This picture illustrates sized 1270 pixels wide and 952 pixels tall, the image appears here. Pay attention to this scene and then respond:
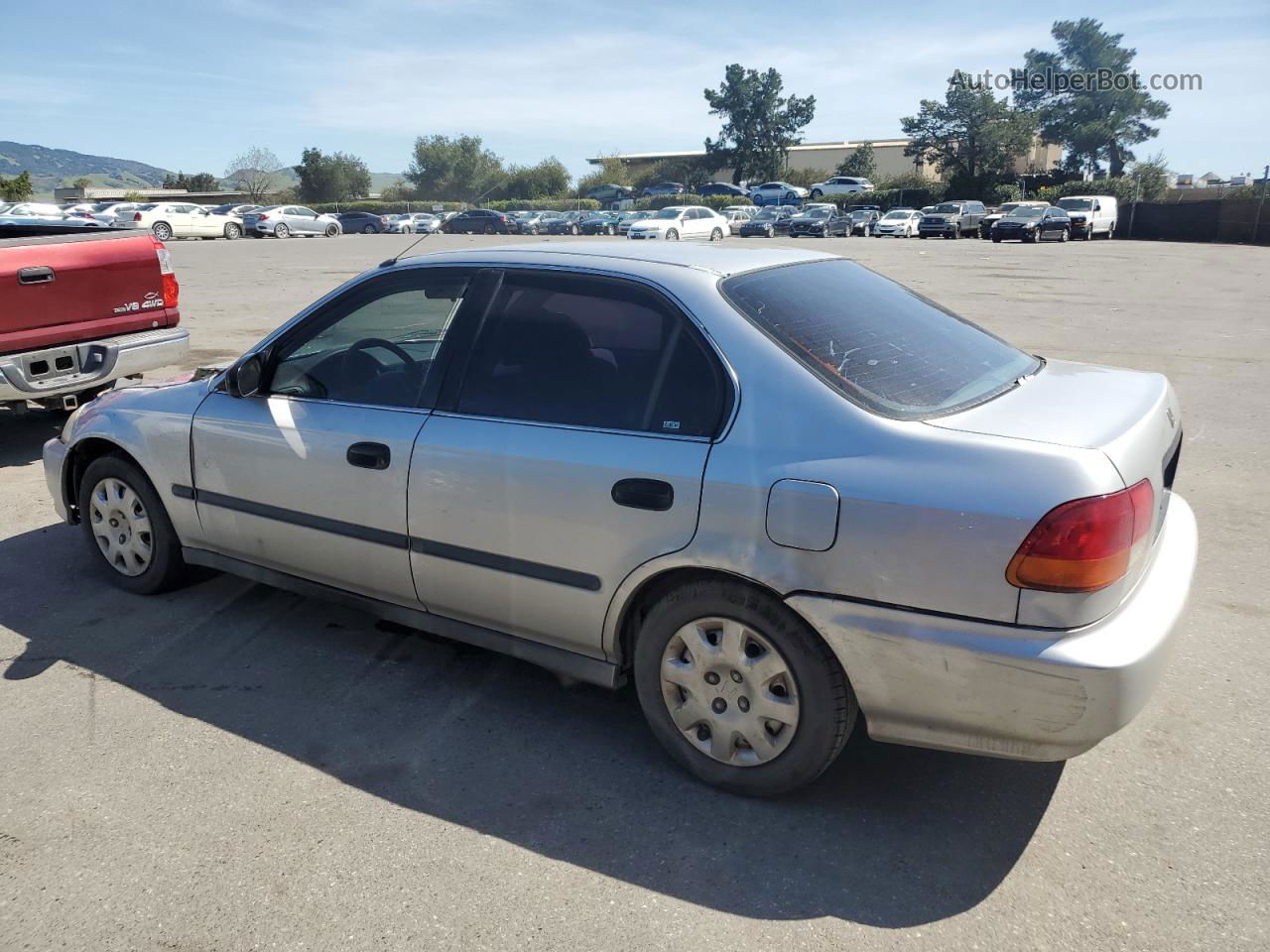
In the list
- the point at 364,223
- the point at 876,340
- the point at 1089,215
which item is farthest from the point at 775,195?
the point at 876,340

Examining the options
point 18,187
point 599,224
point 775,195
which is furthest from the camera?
point 775,195

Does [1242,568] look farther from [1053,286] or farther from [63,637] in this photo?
[1053,286]

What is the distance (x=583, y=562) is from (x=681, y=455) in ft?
1.59

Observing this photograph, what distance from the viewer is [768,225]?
46.8 meters

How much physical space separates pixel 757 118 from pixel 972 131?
942 inches

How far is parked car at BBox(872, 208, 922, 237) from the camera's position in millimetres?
46125

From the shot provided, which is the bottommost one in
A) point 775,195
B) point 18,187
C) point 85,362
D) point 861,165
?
point 85,362

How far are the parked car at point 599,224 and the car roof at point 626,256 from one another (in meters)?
43.1

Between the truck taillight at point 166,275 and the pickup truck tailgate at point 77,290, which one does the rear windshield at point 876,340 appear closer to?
the pickup truck tailgate at point 77,290

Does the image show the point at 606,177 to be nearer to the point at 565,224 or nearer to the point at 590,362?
the point at 565,224

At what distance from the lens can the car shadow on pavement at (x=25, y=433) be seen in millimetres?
7020

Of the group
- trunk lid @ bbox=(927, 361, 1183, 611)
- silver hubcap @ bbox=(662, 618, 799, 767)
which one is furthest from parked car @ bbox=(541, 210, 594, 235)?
silver hubcap @ bbox=(662, 618, 799, 767)

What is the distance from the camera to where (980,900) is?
2.59 metres

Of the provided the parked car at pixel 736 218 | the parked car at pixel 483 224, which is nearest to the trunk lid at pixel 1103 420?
the parked car at pixel 736 218
